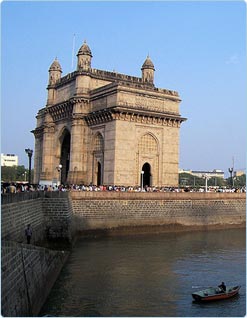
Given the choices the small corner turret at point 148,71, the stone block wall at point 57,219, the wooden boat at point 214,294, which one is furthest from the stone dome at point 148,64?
the wooden boat at point 214,294

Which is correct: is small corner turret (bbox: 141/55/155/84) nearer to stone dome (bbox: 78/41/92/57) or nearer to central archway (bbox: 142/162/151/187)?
stone dome (bbox: 78/41/92/57)

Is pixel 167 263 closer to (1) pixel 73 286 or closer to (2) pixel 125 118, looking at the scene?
(1) pixel 73 286

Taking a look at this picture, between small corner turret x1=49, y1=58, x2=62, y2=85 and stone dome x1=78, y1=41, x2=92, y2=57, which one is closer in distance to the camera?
stone dome x1=78, y1=41, x2=92, y2=57

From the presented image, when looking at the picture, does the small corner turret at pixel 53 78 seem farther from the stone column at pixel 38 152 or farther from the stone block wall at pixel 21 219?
the stone block wall at pixel 21 219

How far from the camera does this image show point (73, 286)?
49.0 feet

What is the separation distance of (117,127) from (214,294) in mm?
20275

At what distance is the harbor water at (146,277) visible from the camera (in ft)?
42.4

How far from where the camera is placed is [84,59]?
36906mm

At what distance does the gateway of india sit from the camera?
33125 mm

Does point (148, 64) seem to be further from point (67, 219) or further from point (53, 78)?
point (67, 219)

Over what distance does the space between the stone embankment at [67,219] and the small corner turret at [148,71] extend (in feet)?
45.2

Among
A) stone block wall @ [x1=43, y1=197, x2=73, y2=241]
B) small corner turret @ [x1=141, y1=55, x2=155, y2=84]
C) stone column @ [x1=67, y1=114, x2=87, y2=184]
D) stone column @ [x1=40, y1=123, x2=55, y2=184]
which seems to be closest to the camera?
stone block wall @ [x1=43, y1=197, x2=73, y2=241]

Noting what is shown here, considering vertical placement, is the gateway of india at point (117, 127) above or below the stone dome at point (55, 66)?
below

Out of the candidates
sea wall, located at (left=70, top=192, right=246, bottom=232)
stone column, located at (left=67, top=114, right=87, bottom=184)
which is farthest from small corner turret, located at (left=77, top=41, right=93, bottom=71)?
sea wall, located at (left=70, top=192, right=246, bottom=232)
